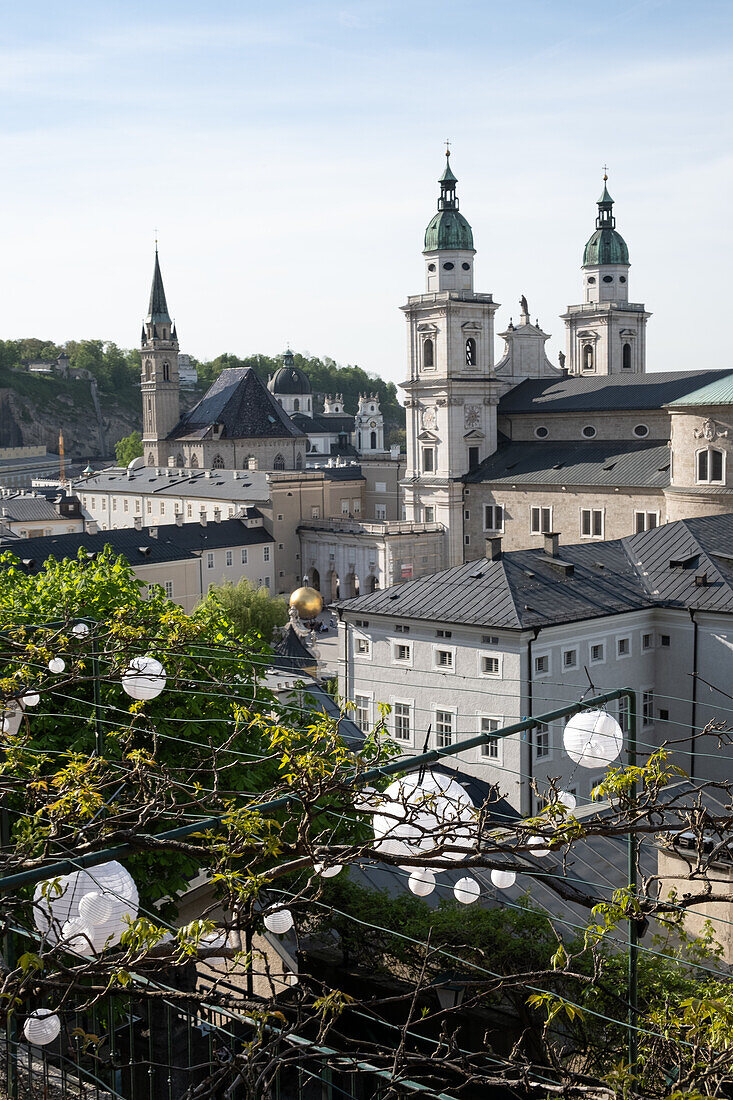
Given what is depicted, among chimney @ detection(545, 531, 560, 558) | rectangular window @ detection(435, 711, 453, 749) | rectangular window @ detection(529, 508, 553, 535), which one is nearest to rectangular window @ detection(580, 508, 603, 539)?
rectangular window @ detection(529, 508, 553, 535)

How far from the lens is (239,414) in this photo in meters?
79.6

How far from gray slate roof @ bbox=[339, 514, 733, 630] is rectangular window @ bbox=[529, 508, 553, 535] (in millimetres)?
23158

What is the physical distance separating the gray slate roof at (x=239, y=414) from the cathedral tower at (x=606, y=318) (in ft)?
68.5

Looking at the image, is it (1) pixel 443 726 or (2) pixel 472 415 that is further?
(2) pixel 472 415

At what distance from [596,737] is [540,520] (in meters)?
49.4

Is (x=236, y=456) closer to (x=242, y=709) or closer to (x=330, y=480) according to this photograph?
(x=330, y=480)

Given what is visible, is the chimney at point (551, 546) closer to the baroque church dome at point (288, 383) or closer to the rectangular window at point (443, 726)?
the rectangular window at point (443, 726)

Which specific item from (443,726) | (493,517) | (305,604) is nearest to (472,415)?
(493,517)

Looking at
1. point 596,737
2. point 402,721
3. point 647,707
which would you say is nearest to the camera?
point 596,737

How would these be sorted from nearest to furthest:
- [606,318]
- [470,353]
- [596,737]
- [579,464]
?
1. [596,737]
2. [579,464]
3. [470,353]
4. [606,318]

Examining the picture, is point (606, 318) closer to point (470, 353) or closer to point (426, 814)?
point (470, 353)

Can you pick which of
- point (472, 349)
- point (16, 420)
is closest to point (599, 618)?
point (472, 349)

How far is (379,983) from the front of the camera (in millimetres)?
15648

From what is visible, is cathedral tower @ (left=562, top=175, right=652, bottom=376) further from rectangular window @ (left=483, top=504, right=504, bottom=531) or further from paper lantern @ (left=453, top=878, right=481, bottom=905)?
paper lantern @ (left=453, top=878, right=481, bottom=905)
